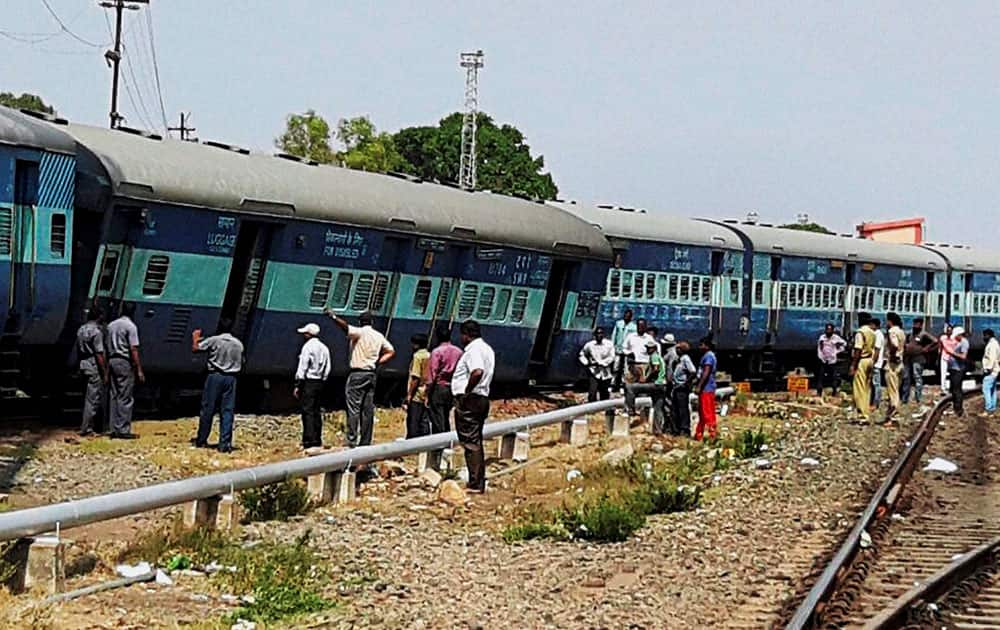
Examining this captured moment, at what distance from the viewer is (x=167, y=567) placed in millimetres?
10391

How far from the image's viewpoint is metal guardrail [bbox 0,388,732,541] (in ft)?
30.5

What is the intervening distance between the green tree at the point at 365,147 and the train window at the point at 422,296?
42.2 m

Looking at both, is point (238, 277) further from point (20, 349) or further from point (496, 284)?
point (496, 284)

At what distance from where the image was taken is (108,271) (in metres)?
17.6

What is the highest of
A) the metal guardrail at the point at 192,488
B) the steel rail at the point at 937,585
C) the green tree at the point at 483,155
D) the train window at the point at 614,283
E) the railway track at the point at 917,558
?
the green tree at the point at 483,155

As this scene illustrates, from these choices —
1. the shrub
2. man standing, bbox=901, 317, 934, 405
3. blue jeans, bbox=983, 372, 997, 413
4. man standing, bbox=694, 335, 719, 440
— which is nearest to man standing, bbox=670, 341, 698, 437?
man standing, bbox=694, 335, 719, 440

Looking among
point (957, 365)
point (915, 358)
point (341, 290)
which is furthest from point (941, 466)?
point (915, 358)

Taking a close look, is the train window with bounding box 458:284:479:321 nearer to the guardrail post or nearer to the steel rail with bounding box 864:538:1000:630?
the guardrail post

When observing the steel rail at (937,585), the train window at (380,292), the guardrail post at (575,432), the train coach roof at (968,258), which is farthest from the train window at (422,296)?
the train coach roof at (968,258)

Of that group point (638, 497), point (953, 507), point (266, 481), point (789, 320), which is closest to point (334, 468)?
point (266, 481)

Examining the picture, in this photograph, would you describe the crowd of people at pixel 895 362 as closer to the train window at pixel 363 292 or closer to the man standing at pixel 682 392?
the man standing at pixel 682 392

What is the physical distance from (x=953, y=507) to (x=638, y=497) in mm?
3360

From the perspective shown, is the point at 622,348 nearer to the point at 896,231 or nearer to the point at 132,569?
the point at 132,569

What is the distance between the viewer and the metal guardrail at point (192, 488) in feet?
30.5
